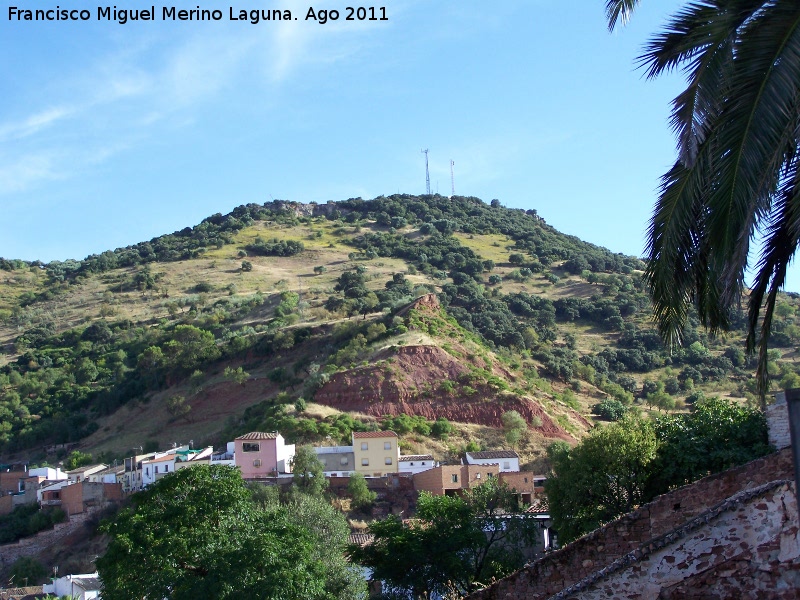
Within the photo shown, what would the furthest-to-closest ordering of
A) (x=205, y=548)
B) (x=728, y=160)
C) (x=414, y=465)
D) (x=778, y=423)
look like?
(x=414, y=465), (x=205, y=548), (x=778, y=423), (x=728, y=160)

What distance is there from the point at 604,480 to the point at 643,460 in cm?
132

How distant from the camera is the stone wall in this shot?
36.5ft

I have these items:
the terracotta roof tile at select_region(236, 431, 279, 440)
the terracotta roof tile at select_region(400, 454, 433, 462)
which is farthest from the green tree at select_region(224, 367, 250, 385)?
the terracotta roof tile at select_region(400, 454, 433, 462)

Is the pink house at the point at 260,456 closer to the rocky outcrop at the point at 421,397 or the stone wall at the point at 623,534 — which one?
the rocky outcrop at the point at 421,397

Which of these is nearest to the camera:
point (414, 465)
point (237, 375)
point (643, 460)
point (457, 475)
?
point (643, 460)

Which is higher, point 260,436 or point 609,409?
point 609,409

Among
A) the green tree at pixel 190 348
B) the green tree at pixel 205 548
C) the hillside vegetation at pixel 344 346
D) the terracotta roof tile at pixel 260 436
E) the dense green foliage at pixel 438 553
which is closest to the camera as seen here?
the green tree at pixel 205 548

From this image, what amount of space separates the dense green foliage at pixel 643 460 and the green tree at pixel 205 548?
→ 762cm

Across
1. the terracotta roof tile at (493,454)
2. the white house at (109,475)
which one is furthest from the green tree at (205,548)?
the white house at (109,475)

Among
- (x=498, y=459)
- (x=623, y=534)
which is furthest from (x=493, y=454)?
(x=623, y=534)

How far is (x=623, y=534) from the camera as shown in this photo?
11.4m

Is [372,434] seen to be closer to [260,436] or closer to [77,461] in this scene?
[260,436]

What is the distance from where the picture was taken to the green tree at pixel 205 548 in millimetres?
17828

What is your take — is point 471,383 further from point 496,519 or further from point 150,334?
point 150,334
